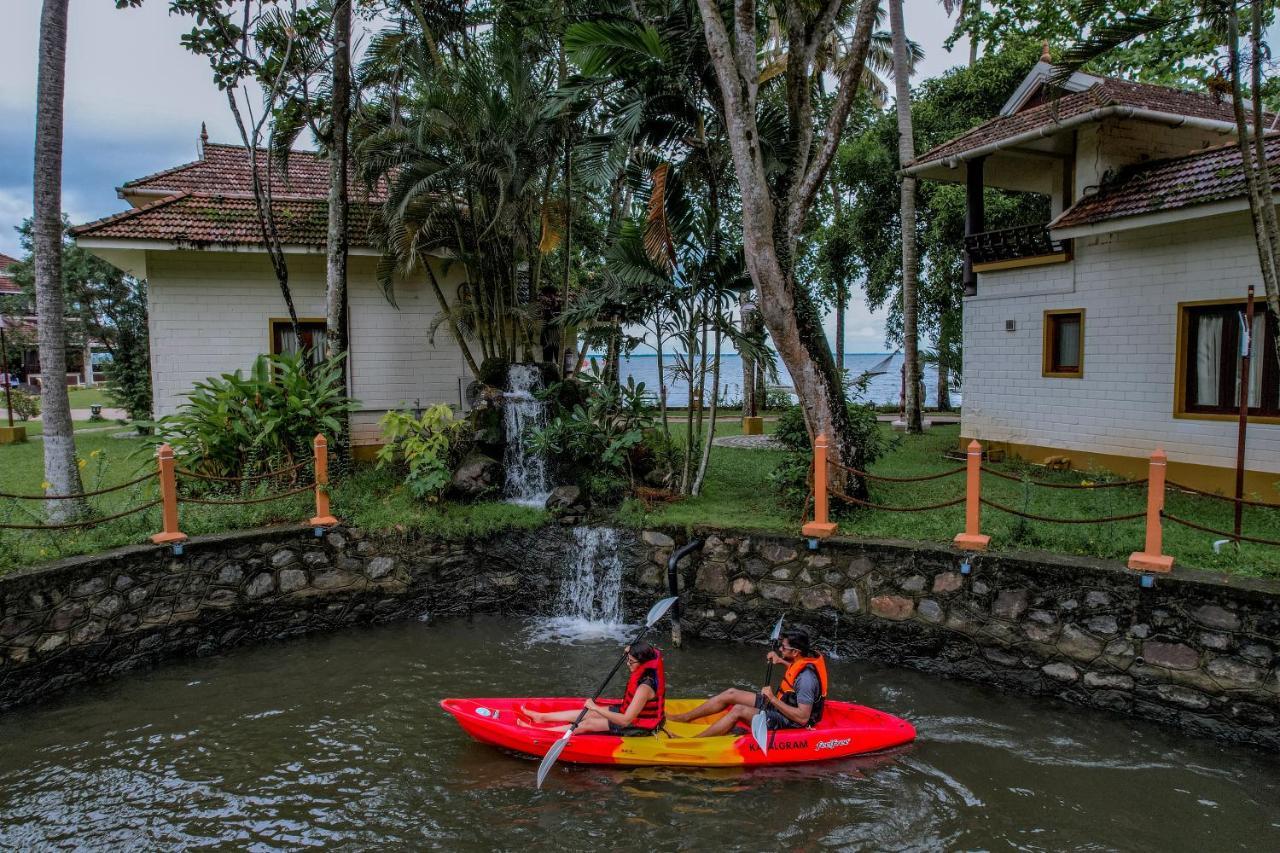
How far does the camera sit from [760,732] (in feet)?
21.4

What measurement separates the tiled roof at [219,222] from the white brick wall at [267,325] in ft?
1.98

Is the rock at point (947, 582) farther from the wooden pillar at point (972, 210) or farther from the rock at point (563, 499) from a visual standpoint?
the wooden pillar at point (972, 210)

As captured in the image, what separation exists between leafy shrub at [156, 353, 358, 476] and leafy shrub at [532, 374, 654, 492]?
128 inches

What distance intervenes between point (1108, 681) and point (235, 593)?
9.53 metres

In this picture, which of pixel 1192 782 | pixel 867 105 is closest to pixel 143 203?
pixel 1192 782

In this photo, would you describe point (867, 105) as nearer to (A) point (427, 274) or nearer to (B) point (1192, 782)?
(A) point (427, 274)

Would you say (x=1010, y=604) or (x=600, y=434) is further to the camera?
(x=600, y=434)

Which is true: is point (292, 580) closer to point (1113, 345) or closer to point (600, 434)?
point (600, 434)

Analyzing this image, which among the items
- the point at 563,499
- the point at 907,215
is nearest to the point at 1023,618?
the point at 563,499

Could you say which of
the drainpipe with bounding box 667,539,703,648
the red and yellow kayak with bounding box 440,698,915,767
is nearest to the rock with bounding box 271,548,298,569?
the red and yellow kayak with bounding box 440,698,915,767

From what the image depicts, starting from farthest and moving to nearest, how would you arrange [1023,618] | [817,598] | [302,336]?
[302,336] → [817,598] → [1023,618]

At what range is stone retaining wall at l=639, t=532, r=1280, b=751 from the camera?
6977mm

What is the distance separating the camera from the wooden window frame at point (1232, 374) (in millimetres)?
10375

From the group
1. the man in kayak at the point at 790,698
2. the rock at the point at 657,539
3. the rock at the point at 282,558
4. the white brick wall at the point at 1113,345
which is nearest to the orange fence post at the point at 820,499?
the rock at the point at 657,539
